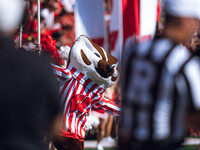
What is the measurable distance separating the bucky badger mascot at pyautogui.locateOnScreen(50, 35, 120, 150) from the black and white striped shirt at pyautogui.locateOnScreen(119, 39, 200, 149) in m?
1.80

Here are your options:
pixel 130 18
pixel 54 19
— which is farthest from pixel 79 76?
pixel 54 19

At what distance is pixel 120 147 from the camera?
2.67 metres

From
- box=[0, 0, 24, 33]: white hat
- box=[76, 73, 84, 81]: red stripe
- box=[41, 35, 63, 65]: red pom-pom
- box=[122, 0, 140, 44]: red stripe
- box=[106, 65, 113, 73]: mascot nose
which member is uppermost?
box=[122, 0, 140, 44]: red stripe

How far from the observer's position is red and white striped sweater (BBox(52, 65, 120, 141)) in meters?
4.41

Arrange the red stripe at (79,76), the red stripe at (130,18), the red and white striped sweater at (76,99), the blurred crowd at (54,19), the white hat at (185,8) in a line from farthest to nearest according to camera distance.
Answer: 1. the blurred crowd at (54,19)
2. the red stripe at (130,18)
3. the red stripe at (79,76)
4. the red and white striped sweater at (76,99)
5. the white hat at (185,8)

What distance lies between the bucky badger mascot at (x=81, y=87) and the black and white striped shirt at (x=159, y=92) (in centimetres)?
180

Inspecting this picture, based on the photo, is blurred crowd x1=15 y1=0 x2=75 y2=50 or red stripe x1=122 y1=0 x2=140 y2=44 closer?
red stripe x1=122 y1=0 x2=140 y2=44

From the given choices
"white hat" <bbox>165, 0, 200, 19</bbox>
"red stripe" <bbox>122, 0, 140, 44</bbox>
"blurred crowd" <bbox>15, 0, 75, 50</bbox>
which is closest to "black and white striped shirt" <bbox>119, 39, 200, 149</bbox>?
"white hat" <bbox>165, 0, 200, 19</bbox>

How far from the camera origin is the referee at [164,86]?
244 cm

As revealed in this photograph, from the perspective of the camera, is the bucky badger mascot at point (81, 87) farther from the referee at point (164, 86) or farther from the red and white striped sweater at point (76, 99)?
the referee at point (164, 86)

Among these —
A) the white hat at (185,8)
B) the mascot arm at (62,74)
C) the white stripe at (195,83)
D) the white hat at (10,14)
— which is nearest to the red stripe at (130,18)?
the mascot arm at (62,74)

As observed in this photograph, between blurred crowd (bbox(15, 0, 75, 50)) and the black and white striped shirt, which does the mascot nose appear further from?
blurred crowd (bbox(15, 0, 75, 50))

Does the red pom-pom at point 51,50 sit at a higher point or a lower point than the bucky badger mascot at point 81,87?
higher

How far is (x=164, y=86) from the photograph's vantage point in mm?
2465
